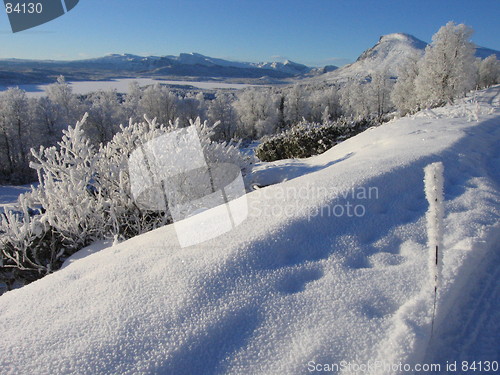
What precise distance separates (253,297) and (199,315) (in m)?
0.32

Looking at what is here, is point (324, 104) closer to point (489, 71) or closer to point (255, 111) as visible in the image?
point (255, 111)

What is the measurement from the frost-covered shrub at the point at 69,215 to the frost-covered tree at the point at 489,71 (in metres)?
73.5

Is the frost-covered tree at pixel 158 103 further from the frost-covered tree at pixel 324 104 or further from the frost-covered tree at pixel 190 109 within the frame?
the frost-covered tree at pixel 324 104

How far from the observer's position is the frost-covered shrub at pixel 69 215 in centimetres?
338

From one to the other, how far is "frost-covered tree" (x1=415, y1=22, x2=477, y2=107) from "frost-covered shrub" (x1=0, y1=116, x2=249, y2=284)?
2340 cm

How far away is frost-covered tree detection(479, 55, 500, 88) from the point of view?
59.1 m

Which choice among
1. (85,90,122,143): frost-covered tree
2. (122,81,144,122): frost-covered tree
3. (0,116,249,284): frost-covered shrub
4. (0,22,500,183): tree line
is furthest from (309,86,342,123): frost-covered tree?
(0,116,249,284): frost-covered shrub

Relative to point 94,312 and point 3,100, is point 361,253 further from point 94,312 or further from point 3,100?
point 3,100

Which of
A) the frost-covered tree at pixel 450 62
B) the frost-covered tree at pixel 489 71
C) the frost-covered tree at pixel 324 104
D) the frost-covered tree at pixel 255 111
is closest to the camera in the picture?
the frost-covered tree at pixel 450 62

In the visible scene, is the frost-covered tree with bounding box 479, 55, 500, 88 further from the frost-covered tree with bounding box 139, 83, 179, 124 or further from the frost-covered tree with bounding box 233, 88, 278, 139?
the frost-covered tree with bounding box 139, 83, 179, 124

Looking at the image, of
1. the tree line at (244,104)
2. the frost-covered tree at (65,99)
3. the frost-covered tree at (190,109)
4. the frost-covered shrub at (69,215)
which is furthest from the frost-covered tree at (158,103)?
the frost-covered shrub at (69,215)

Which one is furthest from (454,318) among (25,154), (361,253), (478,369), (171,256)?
(25,154)

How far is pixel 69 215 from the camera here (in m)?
3.66

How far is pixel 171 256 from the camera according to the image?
2.17m
